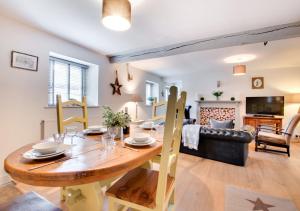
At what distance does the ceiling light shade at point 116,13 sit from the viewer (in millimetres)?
1456

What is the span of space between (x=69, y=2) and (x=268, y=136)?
4282mm

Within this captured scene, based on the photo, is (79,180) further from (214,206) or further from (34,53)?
(34,53)

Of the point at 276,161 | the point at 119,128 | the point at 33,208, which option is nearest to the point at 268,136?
the point at 276,161

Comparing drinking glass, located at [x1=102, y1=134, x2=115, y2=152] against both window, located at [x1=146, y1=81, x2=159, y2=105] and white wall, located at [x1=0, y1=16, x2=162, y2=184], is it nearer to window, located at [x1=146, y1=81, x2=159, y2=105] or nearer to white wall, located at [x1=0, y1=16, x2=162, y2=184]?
white wall, located at [x1=0, y1=16, x2=162, y2=184]

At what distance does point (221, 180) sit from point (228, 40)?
87.4 inches

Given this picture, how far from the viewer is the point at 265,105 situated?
16.9ft

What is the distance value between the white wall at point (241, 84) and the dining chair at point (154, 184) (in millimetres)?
5367

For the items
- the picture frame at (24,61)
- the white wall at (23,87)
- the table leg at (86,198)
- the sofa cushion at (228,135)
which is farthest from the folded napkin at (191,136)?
the picture frame at (24,61)

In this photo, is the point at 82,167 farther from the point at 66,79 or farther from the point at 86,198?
the point at 66,79

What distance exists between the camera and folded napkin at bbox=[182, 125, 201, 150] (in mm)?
3109

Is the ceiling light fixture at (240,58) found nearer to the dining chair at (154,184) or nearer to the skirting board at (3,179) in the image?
the dining chair at (154,184)

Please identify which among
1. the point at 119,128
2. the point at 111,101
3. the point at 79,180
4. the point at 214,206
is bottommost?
the point at 214,206

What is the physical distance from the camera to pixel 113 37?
9.29 ft

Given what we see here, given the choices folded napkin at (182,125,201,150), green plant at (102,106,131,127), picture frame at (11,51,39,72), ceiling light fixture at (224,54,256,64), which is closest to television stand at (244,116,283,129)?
ceiling light fixture at (224,54,256,64)
